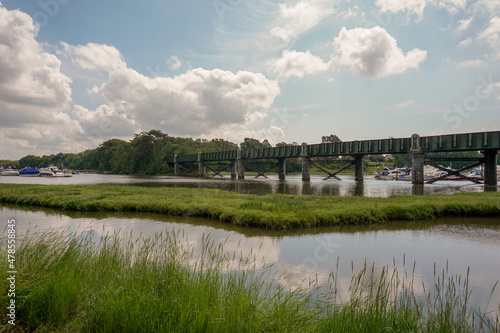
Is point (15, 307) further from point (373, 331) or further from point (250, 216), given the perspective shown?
point (250, 216)

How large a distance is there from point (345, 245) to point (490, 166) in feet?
185

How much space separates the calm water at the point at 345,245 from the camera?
895 centimetres

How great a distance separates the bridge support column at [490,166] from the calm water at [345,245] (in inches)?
1655

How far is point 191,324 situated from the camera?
4180 mm

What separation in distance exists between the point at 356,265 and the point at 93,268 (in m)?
8.42

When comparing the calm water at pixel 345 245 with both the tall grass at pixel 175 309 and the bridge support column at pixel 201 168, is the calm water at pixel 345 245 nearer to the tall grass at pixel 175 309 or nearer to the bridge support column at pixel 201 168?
the tall grass at pixel 175 309

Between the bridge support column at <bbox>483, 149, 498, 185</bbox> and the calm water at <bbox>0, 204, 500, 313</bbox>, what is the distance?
42.0 m

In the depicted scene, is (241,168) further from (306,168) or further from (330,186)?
(330,186)

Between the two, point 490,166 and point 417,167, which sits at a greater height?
point 490,166

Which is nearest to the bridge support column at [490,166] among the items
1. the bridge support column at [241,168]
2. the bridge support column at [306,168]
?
the bridge support column at [306,168]

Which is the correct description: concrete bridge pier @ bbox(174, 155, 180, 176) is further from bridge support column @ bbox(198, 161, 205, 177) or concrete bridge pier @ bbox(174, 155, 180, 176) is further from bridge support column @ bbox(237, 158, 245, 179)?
bridge support column @ bbox(237, 158, 245, 179)

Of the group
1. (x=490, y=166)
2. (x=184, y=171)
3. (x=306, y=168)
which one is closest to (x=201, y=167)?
(x=184, y=171)

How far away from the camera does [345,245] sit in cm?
1254

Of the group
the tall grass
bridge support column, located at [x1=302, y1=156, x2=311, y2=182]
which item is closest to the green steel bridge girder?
bridge support column, located at [x1=302, y1=156, x2=311, y2=182]
